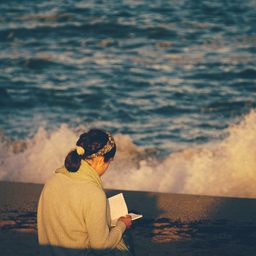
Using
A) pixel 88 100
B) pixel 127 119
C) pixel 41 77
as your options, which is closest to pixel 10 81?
pixel 41 77

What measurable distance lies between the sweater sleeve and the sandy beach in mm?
1605

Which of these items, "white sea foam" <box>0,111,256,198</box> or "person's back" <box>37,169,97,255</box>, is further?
"white sea foam" <box>0,111,256,198</box>

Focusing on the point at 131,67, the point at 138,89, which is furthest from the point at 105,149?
the point at 131,67

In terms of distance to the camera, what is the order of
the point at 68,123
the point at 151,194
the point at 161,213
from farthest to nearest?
the point at 68,123, the point at 151,194, the point at 161,213

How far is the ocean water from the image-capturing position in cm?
1045

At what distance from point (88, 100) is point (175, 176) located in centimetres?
758

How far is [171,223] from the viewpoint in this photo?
7.64m

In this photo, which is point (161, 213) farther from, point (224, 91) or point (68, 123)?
point (224, 91)

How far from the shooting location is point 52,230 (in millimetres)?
5086

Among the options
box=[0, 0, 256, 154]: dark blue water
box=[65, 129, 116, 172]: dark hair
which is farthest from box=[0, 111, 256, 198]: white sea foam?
box=[65, 129, 116, 172]: dark hair

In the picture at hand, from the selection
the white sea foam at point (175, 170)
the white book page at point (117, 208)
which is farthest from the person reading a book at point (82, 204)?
the white sea foam at point (175, 170)

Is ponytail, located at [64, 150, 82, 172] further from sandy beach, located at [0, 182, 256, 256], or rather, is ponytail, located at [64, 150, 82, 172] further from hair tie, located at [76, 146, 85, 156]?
sandy beach, located at [0, 182, 256, 256]


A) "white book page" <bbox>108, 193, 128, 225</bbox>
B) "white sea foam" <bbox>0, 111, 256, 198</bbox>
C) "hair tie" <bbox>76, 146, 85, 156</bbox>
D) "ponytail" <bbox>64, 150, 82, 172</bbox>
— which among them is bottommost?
"white sea foam" <bbox>0, 111, 256, 198</bbox>

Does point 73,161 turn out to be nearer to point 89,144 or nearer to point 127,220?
point 89,144
